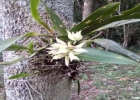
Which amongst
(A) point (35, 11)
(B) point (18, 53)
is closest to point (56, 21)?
(A) point (35, 11)

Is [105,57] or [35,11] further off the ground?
[35,11]

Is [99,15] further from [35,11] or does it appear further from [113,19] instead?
[35,11]

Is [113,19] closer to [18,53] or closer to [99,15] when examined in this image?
[99,15]

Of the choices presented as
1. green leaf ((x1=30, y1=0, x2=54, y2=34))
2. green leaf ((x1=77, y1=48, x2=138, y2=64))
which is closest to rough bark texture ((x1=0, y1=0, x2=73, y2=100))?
green leaf ((x1=30, y1=0, x2=54, y2=34))

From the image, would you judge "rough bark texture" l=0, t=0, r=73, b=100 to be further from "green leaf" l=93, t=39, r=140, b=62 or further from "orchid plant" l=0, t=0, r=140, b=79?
"green leaf" l=93, t=39, r=140, b=62

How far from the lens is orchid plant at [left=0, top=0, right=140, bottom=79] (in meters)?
0.45

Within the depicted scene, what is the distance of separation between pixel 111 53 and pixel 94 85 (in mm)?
2594

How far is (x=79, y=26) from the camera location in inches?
21.6

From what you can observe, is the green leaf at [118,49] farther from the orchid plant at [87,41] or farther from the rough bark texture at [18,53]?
the rough bark texture at [18,53]

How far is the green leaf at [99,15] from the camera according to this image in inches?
20.6

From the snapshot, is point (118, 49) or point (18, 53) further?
point (18, 53)

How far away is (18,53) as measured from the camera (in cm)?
64

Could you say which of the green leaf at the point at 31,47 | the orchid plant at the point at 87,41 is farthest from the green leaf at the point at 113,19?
the green leaf at the point at 31,47

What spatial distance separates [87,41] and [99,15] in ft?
0.23
